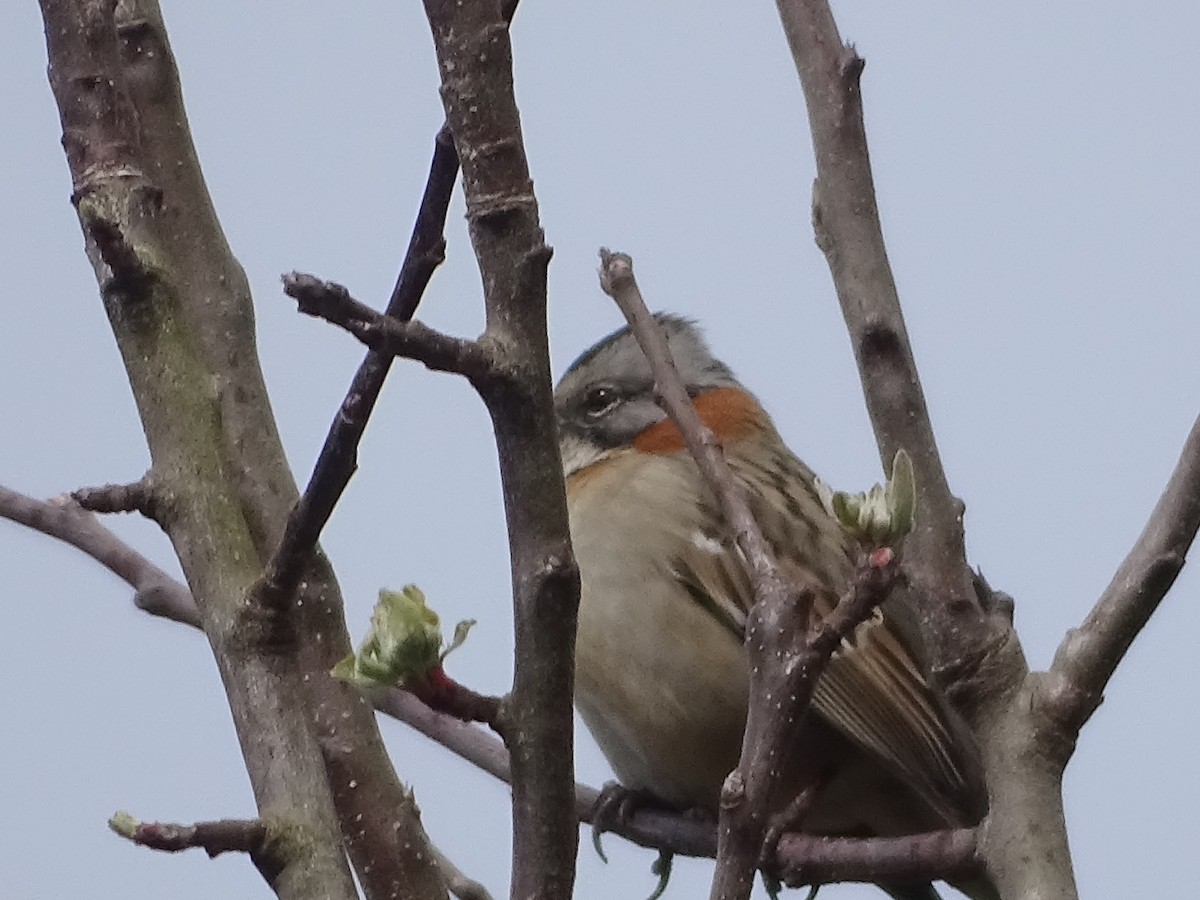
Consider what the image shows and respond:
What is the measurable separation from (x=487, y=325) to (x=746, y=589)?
2.33 m

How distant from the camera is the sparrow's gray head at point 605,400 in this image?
15.2 ft

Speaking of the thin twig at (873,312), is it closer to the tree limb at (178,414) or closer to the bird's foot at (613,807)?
the tree limb at (178,414)

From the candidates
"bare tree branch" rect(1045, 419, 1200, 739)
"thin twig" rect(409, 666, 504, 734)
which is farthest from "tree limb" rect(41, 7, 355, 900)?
"bare tree branch" rect(1045, 419, 1200, 739)

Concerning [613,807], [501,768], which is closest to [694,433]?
[501,768]

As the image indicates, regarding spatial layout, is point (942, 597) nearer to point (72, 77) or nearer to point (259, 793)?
point (259, 793)

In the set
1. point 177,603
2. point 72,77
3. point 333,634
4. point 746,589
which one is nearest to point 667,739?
point 746,589

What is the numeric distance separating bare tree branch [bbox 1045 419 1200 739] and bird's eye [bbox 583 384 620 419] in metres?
2.59

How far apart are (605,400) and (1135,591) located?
2694mm

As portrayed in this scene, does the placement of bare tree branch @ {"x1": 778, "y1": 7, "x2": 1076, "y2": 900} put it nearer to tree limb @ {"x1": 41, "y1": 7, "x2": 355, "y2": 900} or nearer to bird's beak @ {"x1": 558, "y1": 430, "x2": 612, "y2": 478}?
tree limb @ {"x1": 41, "y1": 7, "x2": 355, "y2": 900}

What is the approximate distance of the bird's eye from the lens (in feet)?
15.4

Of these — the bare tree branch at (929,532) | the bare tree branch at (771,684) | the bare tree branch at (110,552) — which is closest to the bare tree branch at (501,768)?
the bare tree branch at (110,552)

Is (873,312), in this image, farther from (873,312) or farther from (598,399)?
(598,399)

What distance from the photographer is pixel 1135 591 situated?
2.10m

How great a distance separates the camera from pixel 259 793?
2.03 metres
